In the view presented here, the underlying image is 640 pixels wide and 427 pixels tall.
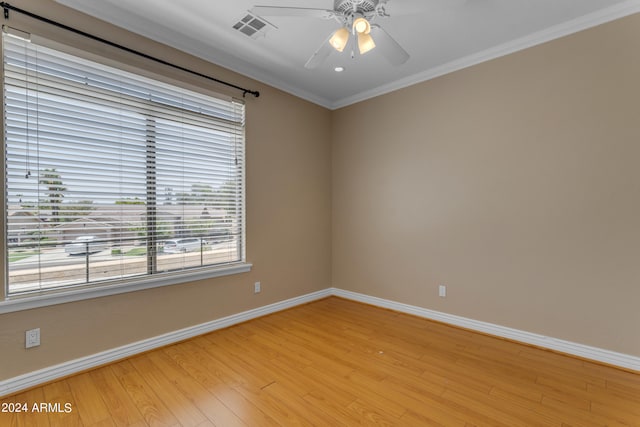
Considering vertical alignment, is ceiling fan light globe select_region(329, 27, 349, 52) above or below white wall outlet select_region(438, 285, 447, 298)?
above

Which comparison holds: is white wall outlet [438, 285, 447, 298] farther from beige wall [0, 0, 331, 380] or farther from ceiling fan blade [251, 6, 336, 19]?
ceiling fan blade [251, 6, 336, 19]

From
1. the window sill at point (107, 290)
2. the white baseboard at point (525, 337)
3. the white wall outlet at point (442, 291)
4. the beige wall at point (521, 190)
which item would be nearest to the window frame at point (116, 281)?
the window sill at point (107, 290)

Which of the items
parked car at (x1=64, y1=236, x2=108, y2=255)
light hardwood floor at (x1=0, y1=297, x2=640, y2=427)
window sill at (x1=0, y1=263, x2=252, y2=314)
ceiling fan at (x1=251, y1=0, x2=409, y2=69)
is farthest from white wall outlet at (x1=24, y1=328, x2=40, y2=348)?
ceiling fan at (x1=251, y1=0, x2=409, y2=69)

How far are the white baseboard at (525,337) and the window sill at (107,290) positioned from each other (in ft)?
6.39

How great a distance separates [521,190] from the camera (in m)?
2.77

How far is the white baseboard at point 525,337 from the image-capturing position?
2.32 meters

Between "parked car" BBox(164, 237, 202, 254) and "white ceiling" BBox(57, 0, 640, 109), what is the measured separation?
1765 mm

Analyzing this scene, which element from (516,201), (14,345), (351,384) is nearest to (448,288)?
(516,201)

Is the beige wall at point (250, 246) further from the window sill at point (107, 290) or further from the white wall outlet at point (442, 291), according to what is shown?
the white wall outlet at point (442, 291)

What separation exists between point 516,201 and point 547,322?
109cm

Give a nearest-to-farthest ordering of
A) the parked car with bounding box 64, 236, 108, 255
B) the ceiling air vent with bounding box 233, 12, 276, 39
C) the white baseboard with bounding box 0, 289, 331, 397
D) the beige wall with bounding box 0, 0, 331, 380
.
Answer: the white baseboard with bounding box 0, 289, 331, 397 → the beige wall with bounding box 0, 0, 331, 380 → the parked car with bounding box 64, 236, 108, 255 → the ceiling air vent with bounding box 233, 12, 276, 39

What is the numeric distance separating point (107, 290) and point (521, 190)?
3.62 metres

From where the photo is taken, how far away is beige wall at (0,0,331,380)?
2.13 m

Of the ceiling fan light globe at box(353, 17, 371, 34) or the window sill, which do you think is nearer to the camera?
the ceiling fan light globe at box(353, 17, 371, 34)
